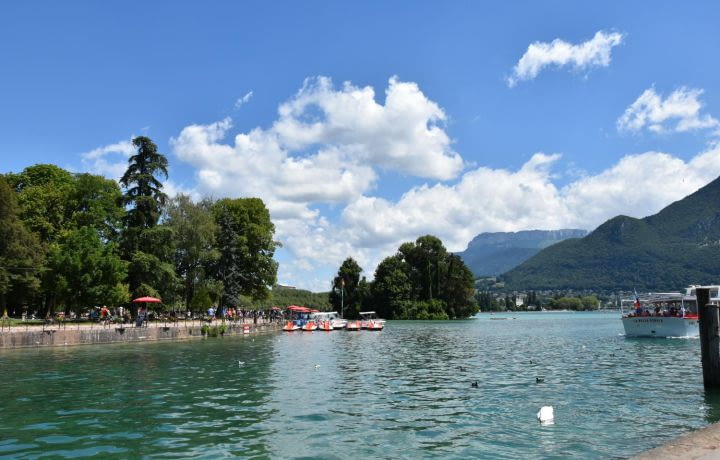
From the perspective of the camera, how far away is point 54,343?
42.0m

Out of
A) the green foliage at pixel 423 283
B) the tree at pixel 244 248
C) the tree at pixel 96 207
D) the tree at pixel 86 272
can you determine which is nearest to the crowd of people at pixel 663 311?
the tree at pixel 244 248

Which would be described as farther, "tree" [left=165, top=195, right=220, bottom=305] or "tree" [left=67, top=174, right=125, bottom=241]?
"tree" [left=165, top=195, right=220, bottom=305]

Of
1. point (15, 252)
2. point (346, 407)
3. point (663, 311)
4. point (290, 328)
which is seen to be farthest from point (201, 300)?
point (346, 407)

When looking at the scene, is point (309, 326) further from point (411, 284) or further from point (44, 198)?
point (411, 284)

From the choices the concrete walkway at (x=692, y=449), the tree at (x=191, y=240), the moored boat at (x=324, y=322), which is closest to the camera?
the concrete walkway at (x=692, y=449)

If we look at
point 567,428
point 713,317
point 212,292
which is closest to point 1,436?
point 567,428

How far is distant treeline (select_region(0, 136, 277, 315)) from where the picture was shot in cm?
5053

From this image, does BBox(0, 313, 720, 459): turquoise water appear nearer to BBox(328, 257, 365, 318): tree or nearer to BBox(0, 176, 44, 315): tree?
BBox(0, 176, 44, 315): tree

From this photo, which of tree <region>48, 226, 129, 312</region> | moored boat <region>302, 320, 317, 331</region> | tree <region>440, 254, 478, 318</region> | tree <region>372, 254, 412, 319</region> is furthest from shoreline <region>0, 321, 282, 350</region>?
tree <region>440, 254, 478, 318</region>

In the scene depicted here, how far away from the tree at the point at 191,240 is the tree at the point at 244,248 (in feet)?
11.1

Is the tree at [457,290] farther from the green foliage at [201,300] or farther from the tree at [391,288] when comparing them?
the green foliage at [201,300]

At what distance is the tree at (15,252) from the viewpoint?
50000 mm

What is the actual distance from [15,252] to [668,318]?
58.0 metres

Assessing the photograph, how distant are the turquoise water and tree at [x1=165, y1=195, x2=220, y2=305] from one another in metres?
31.0
